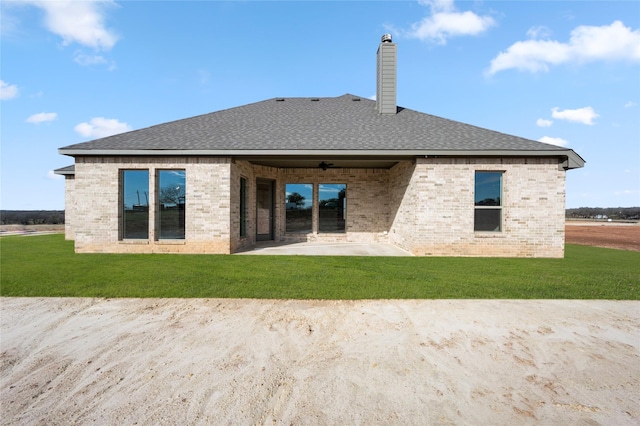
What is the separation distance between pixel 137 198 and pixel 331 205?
774cm

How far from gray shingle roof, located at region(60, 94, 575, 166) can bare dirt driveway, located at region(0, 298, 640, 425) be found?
6.11 metres

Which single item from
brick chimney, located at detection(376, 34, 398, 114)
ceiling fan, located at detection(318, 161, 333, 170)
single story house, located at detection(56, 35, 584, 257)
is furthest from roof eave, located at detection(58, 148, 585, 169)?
brick chimney, located at detection(376, 34, 398, 114)

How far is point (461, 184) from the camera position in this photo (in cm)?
966

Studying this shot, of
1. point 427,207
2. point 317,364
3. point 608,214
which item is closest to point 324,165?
point 427,207

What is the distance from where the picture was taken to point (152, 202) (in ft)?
32.2

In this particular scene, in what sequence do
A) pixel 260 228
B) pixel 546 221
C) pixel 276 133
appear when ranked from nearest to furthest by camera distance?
pixel 546 221, pixel 276 133, pixel 260 228

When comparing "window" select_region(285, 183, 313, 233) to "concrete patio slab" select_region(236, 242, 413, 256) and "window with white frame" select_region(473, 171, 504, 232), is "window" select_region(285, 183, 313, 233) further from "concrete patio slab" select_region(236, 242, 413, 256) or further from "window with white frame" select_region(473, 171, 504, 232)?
"window with white frame" select_region(473, 171, 504, 232)

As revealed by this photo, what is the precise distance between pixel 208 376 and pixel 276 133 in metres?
9.12

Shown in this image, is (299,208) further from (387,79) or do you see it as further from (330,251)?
(387,79)

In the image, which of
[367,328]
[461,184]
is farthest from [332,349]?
[461,184]

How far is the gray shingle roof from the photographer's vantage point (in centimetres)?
948

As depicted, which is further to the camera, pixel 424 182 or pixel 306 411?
pixel 424 182

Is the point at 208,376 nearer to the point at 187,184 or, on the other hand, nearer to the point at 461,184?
the point at 187,184

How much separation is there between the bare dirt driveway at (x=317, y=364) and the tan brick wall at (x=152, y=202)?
16.4 feet
